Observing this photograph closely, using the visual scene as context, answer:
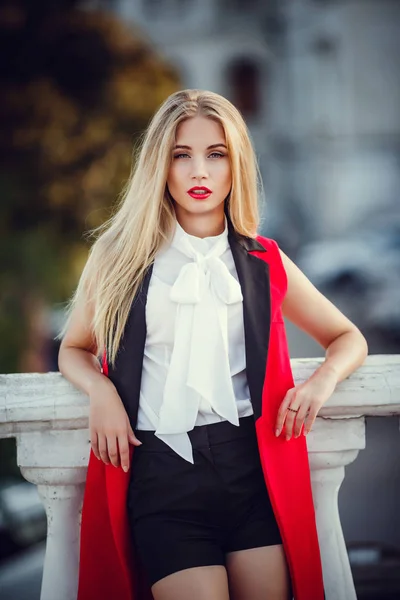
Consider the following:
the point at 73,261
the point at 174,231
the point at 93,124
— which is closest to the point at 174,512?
the point at 174,231

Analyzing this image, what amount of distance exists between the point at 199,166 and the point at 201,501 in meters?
0.85

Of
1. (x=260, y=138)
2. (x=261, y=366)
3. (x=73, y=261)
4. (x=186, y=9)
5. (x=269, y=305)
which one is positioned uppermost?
(x=186, y=9)

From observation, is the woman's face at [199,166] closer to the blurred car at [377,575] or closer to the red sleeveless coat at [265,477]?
the red sleeveless coat at [265,477]

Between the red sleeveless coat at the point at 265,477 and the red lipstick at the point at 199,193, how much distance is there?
8.5 inches

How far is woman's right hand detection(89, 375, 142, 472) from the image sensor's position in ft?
6.37

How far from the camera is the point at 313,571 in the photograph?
2.00 metres

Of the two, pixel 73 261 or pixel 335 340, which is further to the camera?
pixel 73 261

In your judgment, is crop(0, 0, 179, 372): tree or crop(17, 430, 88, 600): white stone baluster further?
crop(0, 0, 179, 372): tree

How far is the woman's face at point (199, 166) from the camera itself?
6.77 ft

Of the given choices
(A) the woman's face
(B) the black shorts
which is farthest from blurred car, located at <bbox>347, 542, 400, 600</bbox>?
(A) the woman's face

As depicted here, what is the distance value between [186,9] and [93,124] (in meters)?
16.4

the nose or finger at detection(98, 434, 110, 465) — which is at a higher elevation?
the nose

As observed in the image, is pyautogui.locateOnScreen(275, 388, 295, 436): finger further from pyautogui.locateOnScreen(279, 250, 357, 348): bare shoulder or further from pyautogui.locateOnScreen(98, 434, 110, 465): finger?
pyautogui.locateOnScreen(98, 434, 110, 465): finger

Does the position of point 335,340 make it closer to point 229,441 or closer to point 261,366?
point 261,366
